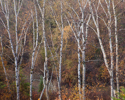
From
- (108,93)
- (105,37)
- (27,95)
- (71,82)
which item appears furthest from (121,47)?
(27,95)

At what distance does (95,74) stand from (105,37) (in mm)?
4210

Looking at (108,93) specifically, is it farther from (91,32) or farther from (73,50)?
(91,32)

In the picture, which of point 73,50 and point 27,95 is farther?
point 73,50

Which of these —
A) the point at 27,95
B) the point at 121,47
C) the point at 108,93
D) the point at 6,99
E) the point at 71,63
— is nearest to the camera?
the point at 6,99

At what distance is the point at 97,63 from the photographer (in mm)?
13016

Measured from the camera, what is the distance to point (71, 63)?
495 inches

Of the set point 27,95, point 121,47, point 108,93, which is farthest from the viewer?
point 121,47

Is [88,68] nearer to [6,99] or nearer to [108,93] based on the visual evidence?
[108,93]

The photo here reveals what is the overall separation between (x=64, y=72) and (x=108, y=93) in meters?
4.92

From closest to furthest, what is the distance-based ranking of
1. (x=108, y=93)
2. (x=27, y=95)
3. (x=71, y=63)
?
1. (x=27, y=95)
2. (x=108, y=93)
3. (x=71, y=63)

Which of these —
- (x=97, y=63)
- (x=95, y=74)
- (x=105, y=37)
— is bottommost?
(x=95, y=74)

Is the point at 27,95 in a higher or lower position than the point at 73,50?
lower

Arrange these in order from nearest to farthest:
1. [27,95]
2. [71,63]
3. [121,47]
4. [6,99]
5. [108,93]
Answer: [6,99] → [27,95] → [108,93] → [121,47] → [71,63]

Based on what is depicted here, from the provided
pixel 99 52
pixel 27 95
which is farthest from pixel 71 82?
pixel 27 95
